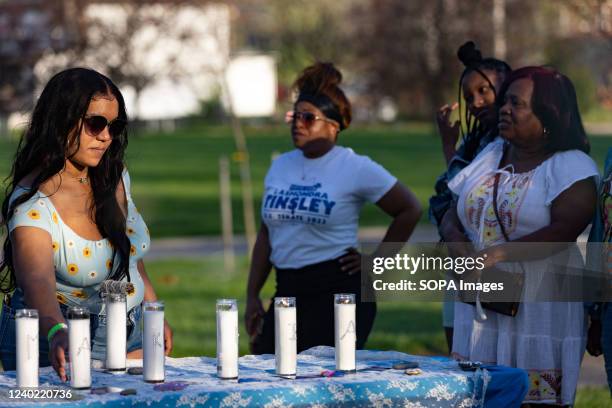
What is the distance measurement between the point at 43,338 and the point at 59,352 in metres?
0.36

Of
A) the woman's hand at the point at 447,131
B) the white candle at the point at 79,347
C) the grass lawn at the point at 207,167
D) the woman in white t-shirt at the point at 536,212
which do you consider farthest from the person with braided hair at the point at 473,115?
the grass lawn at the point at 207,167

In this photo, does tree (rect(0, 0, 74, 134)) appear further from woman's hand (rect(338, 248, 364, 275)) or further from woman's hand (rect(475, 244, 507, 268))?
woman's hand (rect(475, 244, 507, 268))

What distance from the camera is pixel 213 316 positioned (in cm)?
1230

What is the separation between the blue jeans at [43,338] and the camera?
5.00m

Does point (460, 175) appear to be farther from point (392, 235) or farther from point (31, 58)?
point (31, 58)

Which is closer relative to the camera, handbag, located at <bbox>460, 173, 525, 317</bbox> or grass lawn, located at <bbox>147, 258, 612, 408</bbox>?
handbag, located at <bbox>460, 173, 525, 317</bbox>

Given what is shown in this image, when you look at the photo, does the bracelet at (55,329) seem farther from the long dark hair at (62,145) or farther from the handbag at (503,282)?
the handbag at (503,282)

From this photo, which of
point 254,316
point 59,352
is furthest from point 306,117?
point 59,352

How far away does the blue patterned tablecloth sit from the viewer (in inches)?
173

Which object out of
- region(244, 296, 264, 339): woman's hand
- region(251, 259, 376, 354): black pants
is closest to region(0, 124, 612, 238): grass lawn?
region(244, 296, 264, 339): woman's hand

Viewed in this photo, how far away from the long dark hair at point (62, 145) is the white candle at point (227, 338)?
2.39ft

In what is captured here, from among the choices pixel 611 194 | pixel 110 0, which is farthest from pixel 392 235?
pixel 110 0

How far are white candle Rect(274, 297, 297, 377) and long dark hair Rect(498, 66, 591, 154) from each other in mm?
1754

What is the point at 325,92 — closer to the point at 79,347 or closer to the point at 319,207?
the point at 319,207
